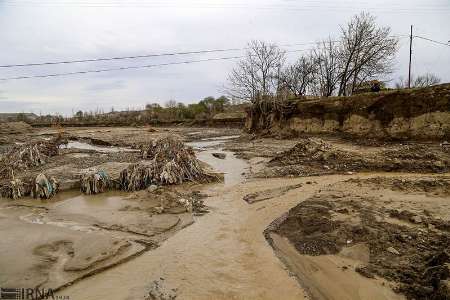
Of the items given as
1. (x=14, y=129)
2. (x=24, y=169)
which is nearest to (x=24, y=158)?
(x=24, y=169)

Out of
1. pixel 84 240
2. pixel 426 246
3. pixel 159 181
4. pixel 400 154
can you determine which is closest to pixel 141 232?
pixel 84 240

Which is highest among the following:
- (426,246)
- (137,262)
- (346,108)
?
(346,108)

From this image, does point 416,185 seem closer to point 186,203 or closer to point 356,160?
point 356,160

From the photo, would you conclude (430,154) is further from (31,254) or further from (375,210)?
(31,254)

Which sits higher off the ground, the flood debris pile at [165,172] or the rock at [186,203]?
the flood debris pile at [165,172]

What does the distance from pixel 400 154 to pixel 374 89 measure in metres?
10.7

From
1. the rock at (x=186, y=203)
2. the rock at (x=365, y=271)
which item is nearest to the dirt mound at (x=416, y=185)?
the rock at (x=365, y=271)

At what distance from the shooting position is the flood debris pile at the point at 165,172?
9547 millimetres

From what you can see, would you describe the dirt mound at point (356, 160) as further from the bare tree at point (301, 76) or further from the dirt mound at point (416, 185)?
the bare tree at point (301, 76)

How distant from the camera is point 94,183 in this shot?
9227 millimetres

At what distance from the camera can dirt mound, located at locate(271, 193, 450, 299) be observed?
383 cm

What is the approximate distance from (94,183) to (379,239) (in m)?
7.07

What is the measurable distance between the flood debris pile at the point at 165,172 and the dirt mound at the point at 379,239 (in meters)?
4.39

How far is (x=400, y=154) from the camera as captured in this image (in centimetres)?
1095
